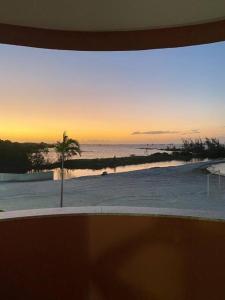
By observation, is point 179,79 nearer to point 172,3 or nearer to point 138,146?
point 138,146

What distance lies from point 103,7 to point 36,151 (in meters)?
1.70

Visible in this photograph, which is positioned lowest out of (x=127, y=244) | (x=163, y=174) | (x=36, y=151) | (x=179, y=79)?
(x=127, y=244)

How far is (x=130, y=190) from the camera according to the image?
2.99m

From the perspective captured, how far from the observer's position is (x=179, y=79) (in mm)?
3135

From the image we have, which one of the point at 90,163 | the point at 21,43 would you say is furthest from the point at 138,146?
the point at 21,43

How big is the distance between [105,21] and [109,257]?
5.49 feet

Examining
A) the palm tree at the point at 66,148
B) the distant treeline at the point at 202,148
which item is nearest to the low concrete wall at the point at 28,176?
the palm tree at the point at 66,148

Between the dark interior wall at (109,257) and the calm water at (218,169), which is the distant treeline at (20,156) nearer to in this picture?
the dark interior wall at (109,257)

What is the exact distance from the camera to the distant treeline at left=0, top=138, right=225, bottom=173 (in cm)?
300

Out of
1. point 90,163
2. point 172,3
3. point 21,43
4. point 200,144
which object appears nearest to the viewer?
point 172,3

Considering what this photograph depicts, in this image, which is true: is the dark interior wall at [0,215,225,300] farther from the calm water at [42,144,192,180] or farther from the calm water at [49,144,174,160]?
the calm water at [49,144,174,160]

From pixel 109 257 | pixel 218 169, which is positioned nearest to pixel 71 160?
pixel 109 257

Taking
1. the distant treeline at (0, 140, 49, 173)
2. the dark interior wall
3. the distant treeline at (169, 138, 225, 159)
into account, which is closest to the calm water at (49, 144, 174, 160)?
the distant treeline at (0, 140, 49, 173)

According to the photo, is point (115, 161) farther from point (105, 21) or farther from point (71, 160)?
point (105, 21)
